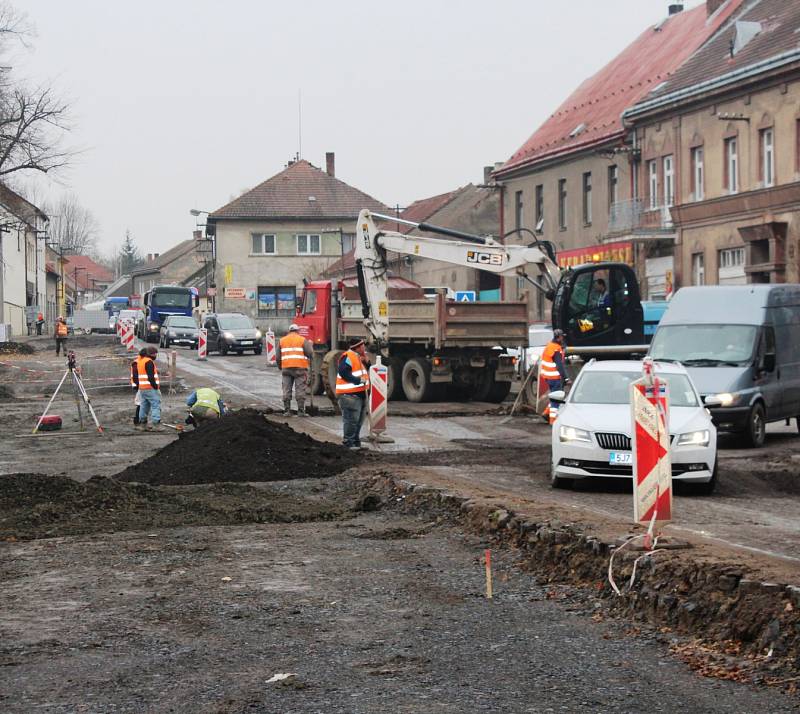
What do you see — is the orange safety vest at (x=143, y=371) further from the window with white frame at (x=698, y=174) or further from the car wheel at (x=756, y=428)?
the window with white frame at (x=698, y=174)

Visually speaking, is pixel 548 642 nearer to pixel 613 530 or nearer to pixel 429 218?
pixel 613 530

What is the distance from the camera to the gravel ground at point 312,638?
6.53 meters

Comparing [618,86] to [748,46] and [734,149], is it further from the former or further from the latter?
[734,149]

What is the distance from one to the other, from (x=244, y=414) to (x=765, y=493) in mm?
7663

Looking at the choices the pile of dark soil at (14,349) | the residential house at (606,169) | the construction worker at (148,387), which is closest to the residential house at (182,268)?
the pile of dark soil at (14,349)

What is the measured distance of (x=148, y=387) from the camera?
24.4 meters

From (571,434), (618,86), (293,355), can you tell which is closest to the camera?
(571,434)

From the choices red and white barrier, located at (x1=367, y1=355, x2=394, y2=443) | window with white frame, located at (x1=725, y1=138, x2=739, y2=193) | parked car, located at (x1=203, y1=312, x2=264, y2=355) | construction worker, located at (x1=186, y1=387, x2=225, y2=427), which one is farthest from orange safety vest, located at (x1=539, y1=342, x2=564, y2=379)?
parked car, located at (x1=203, y1=312, x2=264, y2=355)

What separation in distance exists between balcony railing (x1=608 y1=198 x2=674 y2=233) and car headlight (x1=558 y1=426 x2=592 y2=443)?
1233 inches

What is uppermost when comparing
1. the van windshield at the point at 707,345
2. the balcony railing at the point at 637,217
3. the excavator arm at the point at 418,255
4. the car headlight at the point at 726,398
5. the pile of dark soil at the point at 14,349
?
the balcony railing at the point at 637,217

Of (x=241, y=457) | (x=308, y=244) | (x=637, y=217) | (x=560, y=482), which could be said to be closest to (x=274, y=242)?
(x=308, y=244)

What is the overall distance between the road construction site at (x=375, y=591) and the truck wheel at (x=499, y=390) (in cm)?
1150

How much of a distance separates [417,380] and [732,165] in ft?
56.8

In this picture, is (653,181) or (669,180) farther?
(653,181)
